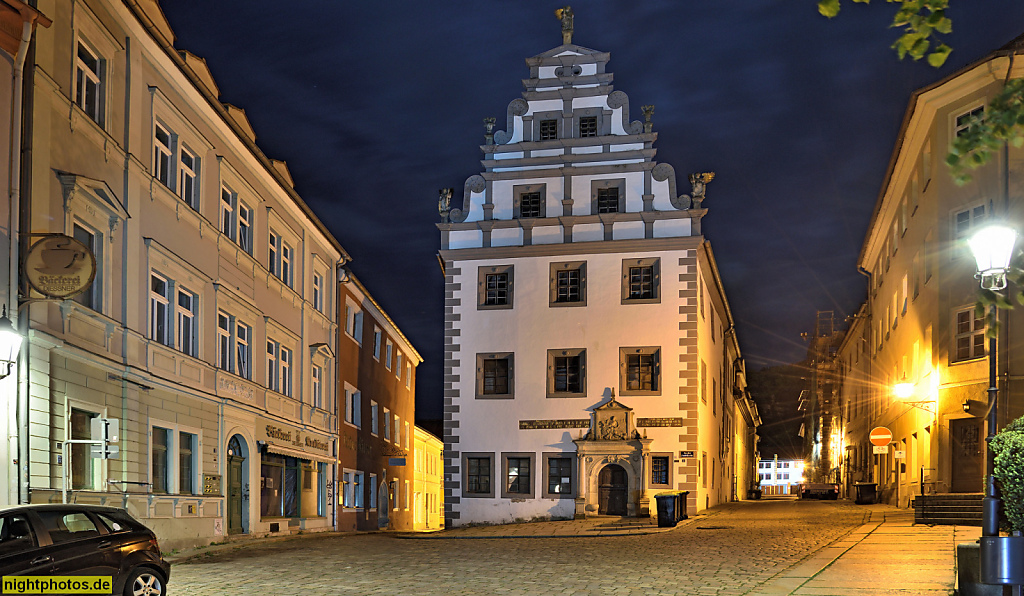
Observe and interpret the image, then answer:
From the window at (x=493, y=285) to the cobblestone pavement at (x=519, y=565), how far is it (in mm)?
12914

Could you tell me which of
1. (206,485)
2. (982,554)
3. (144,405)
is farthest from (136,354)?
(982,554)

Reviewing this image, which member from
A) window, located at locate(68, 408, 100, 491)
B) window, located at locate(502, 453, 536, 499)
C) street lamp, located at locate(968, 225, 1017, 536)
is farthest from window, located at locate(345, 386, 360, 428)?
street lamp, located at locate(968, 225, 1017, 536)

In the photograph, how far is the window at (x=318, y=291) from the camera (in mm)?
36688

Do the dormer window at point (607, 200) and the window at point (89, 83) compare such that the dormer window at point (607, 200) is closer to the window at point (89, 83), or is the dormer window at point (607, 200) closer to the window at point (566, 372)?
the window at point (566, 372)

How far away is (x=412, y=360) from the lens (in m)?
60.2

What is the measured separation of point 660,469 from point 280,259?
15.5 m

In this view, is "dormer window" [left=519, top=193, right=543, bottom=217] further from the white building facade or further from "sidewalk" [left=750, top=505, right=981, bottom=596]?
"sidewalk" [left=750, top=505, right=981, bottom=596]

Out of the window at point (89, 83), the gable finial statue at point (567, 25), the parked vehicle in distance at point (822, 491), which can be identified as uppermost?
the gable finial statue at point (567, 25)

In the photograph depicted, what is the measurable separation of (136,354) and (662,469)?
2130 cm

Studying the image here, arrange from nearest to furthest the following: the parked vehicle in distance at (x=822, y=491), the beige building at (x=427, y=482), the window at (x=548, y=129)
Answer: the window at (x=548, y=129) < the beige building at (x=427, y=482) < the parked vehicle in distance at (x=822, y=491)

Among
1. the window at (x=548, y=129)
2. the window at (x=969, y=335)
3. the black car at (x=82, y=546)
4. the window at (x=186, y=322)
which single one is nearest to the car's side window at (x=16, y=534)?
the black car at (x=82, y=546)

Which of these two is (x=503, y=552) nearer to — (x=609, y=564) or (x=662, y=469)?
(x=609, y=564)

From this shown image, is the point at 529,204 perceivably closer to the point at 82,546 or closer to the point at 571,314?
the point at 571,314

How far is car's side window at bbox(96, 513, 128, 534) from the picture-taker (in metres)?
11.9
